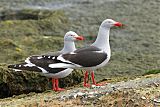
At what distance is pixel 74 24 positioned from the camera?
20453mm

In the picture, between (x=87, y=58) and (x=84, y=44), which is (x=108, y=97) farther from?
(x=84, y=44)

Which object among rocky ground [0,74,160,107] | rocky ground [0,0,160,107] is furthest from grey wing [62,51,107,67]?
rocky ground [0,74,160,107]

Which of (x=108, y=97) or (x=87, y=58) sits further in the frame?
(x=87, y=58)

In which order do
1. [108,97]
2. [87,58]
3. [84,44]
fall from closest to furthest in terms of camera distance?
1. [108,97]
2. [87,58]
3. [84,44]

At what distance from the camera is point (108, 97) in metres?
9.25

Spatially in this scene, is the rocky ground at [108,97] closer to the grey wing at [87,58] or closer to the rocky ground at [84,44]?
the rocky ground at [84,44]

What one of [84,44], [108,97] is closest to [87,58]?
[108,97]

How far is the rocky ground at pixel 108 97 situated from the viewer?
9.01m

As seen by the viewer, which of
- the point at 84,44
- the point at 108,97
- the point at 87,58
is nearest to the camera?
the point at 108,97

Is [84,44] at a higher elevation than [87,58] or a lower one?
lower

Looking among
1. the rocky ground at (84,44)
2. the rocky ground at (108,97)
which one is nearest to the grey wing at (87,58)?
the rocky ground at (84,44)

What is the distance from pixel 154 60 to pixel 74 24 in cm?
459

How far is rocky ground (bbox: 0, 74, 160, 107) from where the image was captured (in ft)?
29.6

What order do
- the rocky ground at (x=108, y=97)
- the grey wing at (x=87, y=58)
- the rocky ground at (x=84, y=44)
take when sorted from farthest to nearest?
the grey wing at (x=87, y=58)
the rocky ground at (x=84, y=44)
the rocky ground at (x=108, y=97)
